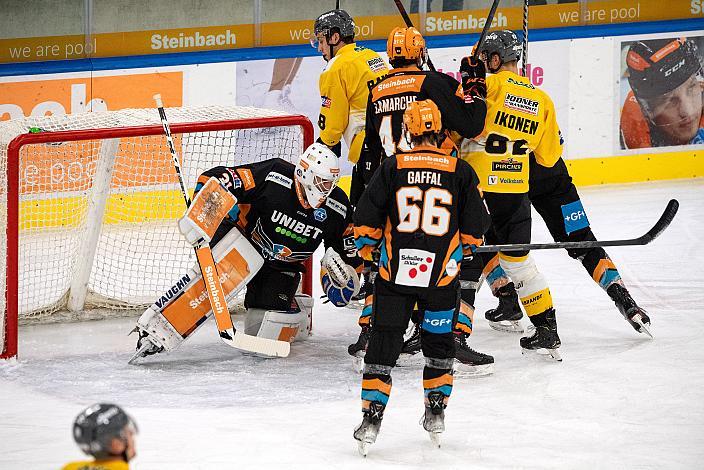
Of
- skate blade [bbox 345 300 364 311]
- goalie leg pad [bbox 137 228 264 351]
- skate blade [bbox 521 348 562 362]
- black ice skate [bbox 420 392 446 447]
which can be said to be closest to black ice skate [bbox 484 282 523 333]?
skate blade [bbox 521 348 562 362]

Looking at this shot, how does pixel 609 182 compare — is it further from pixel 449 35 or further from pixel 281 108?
pixel 281 108

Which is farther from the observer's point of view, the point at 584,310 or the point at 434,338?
the point at 584,310

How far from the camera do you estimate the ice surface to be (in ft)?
13.1

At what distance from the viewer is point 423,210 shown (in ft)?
12.8

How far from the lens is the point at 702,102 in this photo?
8516 millimetres

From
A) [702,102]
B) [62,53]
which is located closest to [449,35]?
[702,102]

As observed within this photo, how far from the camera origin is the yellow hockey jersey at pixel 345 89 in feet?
17.9

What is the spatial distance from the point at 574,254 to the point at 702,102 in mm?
3512

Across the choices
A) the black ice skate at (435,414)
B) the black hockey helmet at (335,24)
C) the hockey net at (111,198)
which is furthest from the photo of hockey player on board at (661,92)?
the black ice skate at (435,414)

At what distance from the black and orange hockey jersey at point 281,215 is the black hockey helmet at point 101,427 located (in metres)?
2.71

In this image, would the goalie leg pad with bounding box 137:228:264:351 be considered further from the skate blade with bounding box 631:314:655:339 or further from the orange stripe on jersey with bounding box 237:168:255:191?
the skate blade with bounding box 631:314:655:339

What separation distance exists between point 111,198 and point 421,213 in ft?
8.02

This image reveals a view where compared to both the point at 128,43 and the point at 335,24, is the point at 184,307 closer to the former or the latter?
the point at 335,24

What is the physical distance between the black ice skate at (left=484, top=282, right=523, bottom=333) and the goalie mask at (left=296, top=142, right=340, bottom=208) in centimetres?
126
